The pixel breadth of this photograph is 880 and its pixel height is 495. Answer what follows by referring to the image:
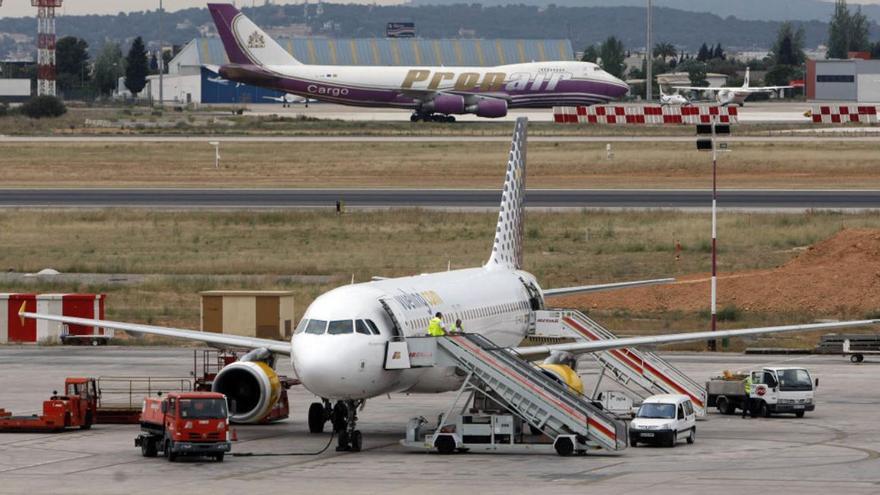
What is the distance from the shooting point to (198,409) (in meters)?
40.1

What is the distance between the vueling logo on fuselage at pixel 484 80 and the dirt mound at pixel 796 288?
370 feet

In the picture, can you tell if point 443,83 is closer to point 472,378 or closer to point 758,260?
point 758,260

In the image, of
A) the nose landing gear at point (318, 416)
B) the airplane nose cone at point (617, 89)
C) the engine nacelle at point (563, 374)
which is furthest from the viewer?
the airplane nose cone at point (617, 89)

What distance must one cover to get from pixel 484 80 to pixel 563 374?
150 meters

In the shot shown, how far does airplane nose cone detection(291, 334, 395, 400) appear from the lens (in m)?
40.1

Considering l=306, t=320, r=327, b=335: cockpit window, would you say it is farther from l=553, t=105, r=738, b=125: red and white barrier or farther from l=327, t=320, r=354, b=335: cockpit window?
l=553, t=105, r=738, b=125: red and white barrier

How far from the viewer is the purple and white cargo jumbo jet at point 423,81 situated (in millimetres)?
193500

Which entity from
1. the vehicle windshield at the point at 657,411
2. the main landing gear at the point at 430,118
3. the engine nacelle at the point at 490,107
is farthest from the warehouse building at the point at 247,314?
the main landing gear at the point at 430,118

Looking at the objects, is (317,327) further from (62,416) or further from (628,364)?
(628,364)

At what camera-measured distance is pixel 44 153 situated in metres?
157

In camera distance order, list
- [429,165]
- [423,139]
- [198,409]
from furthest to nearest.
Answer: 1. [423,139]
2. [429,165]
3. [198,409]

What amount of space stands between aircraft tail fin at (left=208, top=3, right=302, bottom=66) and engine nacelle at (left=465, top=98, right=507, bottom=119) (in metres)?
25.4

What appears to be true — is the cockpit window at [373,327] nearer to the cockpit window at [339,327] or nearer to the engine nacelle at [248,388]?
the cockpit window at [339,327]

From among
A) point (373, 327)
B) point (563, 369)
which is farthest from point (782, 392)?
point (373, 327)
